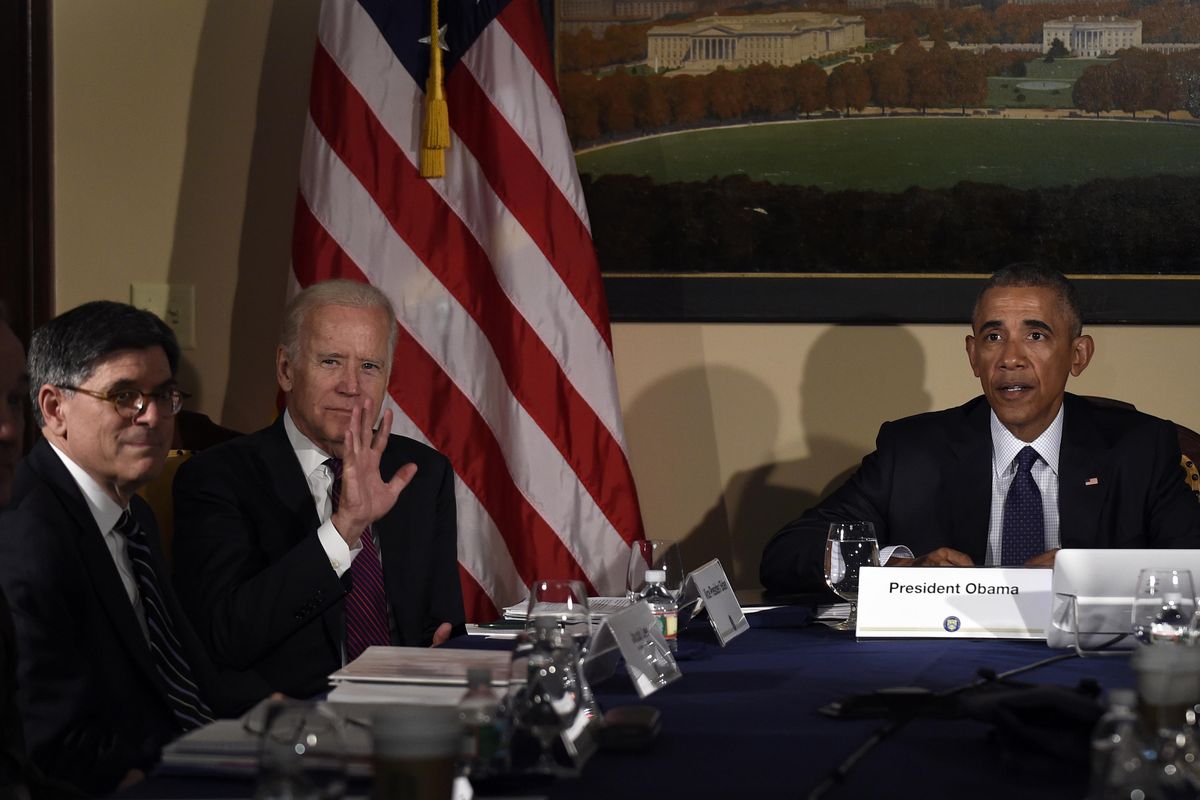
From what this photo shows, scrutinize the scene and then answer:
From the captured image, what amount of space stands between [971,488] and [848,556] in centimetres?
94

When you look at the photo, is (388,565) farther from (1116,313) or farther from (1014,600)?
(1116,313)

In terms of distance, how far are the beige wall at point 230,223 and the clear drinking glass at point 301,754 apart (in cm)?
309

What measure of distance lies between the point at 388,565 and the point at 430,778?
172 cm

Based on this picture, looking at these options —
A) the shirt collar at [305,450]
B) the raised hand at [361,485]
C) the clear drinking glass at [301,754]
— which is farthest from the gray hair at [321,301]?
the clear drinking glass at [301,754]

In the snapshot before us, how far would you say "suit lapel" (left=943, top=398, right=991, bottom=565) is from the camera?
3391 mm

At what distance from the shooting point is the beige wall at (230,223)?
14.3ft

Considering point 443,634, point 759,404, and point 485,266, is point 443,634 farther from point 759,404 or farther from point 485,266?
point 759,404

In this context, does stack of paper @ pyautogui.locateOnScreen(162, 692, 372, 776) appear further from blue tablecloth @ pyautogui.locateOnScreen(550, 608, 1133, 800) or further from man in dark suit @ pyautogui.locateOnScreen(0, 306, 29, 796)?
man in dark suit @ pyautogui.locateOnScreen(0, 306, 29, 796)

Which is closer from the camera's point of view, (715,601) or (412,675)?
(412,675)

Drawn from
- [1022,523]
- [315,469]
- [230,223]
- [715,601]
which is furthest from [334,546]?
[230,223]

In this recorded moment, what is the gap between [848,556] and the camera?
2.60 metres

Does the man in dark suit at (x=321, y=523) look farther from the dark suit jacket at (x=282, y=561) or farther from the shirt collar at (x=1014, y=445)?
the shirt collar at (x=1014, y=445)

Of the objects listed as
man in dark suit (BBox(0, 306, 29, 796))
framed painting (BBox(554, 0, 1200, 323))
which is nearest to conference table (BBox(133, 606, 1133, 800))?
man in dark suit (BBox(0, 306, 29, 796))

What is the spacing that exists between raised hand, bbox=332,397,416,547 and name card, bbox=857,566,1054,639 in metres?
0.90
